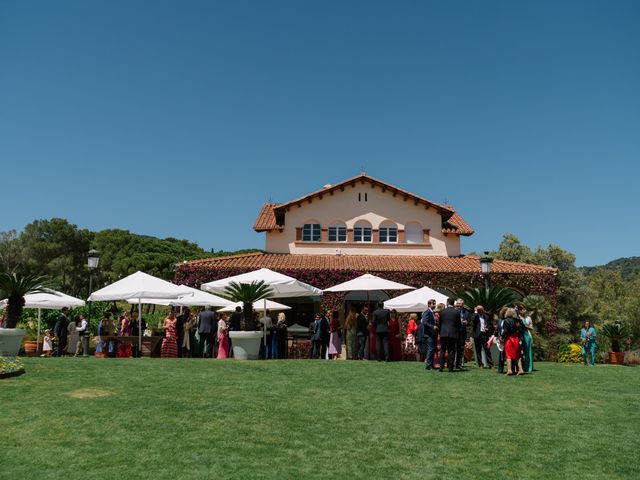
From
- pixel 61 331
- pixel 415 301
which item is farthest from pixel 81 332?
pixel 415 301

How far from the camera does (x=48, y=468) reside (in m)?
6.47

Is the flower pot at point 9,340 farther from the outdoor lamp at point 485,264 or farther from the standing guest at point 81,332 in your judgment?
the outdoor lamp at point 485,264

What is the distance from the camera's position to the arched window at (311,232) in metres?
34.1

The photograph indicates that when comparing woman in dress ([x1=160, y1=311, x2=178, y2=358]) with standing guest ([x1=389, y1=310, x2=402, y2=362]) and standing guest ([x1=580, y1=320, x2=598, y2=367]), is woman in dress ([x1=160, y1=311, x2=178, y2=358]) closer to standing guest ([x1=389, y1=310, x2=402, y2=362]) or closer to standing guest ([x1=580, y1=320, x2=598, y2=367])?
standing guest ([x1=389, y1=310, x2=402, y2=362])

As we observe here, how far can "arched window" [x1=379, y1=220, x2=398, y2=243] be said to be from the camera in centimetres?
3416

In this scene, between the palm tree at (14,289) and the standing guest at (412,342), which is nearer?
the palm tree at (14,289)

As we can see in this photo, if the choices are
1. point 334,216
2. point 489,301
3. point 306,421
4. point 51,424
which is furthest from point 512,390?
point 334,216

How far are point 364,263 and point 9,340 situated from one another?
18089 millimetres

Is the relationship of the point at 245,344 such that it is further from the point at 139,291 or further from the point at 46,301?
the point at 46,301

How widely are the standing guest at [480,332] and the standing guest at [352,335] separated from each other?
3704mm

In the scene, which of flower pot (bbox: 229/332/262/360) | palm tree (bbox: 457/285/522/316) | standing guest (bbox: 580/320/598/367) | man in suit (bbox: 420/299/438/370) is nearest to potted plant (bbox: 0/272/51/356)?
flower pot (bbox: 229/332/262/360)

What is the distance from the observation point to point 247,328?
17594 mm

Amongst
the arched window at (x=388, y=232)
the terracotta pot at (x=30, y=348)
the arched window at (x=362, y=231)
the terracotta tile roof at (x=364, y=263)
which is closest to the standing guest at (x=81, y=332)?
the terracotta pot at (x=30, y=348)

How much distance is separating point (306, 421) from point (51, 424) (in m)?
3.45
